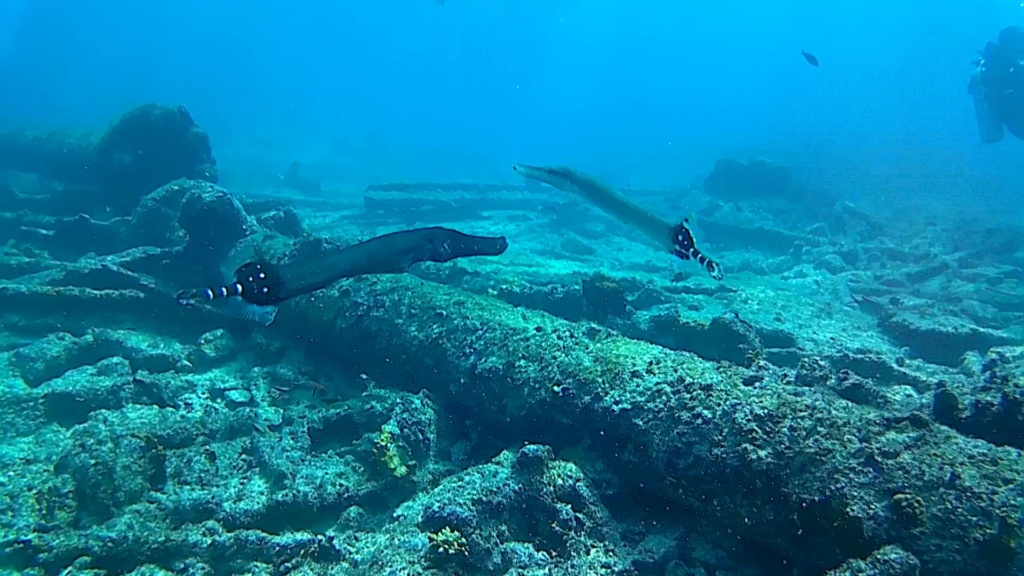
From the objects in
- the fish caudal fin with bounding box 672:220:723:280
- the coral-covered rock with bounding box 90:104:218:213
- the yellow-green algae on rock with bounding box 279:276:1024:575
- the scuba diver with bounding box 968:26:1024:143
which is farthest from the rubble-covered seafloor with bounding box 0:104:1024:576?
the scuba diver with bounding box 968:26:1024:143

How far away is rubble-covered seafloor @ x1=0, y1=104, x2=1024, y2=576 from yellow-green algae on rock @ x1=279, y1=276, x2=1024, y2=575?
0.02 meters

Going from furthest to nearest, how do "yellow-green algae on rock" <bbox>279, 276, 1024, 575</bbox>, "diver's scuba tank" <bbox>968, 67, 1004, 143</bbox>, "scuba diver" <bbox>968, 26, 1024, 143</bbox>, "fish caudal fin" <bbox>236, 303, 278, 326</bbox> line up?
1. "diver's scuba tank" <bbox>968, 67, 1004, 143</bbox>
2. "scuba diver" <bbox>968, 26, 1024, 143</bbox>
3. "fish caudal fin" <bbox>236, 303, 278, 326</bbox>
4. "yellow-green algae on rock" <bbox>279, 276, 1024, 575</bbox>

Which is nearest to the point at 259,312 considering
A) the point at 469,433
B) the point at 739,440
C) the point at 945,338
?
the point at 469,433

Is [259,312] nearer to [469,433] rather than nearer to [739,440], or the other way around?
[469,433]

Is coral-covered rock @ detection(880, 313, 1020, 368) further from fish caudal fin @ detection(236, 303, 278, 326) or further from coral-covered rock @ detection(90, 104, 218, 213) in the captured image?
coral-covered rock @ detection(90, 104, 218, 213)

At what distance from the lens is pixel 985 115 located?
20.5 m

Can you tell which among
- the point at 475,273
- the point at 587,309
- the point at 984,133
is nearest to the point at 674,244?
the point at 587,309

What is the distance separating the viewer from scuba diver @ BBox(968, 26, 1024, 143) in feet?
61.7

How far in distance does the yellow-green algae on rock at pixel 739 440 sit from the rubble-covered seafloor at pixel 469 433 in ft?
0.06

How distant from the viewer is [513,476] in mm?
4215

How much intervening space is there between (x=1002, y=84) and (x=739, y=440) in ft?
81.0

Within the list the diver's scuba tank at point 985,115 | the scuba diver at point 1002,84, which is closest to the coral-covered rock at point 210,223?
the scuba diver at point 1002,84

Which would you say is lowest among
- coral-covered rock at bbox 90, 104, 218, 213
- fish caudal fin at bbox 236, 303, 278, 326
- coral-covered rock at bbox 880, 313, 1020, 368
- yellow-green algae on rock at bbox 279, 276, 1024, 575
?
fish caudal fin at bbox 236, 303, 278, 326

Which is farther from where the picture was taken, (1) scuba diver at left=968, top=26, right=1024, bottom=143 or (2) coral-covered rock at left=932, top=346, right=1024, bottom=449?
(1) scuba diver at left=968, top=26, right=1024, bottom=143
